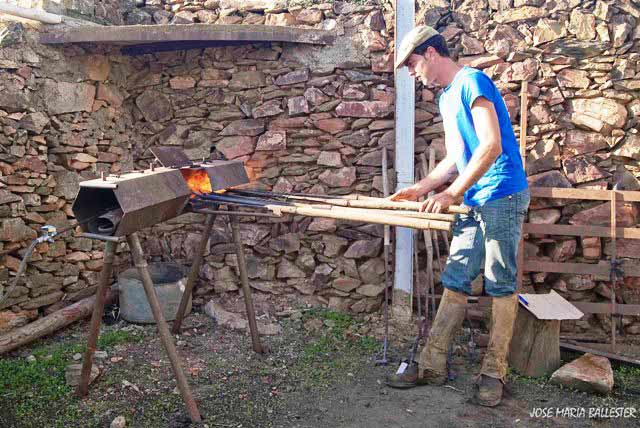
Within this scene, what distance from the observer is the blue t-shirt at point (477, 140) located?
3.28 metres

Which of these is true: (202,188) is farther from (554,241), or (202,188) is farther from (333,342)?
(554,241)

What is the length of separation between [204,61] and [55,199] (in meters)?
1.93

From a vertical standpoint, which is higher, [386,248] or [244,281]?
[386,248]

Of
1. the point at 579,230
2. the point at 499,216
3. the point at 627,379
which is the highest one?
the point at 499,216

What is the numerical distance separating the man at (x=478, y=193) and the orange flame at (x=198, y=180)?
139 centimetres

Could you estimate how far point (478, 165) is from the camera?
122 inches

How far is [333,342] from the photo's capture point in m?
4.61

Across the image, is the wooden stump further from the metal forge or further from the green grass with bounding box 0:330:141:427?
the green grass with bounding box 0:330:141:427

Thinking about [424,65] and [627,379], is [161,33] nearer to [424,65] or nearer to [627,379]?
[424,65]

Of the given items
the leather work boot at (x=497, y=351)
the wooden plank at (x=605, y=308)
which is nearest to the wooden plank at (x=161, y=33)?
the leather work boot at (x=497, y=351)

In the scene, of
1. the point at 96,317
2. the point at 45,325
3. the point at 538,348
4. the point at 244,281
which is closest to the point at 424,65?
the point at 244,281

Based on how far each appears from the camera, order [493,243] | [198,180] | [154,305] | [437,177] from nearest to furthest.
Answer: [154,305], [493,243], [437,177], [198,180]

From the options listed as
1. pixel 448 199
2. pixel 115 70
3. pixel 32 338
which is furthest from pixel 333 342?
pixel 115 70

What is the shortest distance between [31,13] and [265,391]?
382 cm
